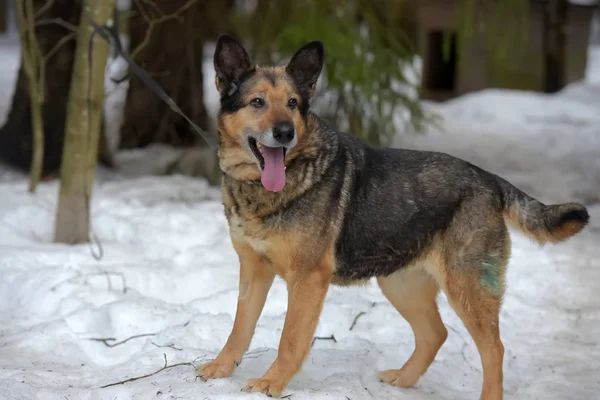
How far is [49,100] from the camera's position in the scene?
30.0ft

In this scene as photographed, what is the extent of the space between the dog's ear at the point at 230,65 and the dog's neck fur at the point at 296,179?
45 centimetres

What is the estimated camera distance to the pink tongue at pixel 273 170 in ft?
12.5

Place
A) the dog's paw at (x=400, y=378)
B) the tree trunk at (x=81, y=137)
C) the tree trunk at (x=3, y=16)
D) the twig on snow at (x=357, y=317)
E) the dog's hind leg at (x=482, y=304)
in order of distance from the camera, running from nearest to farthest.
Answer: the dog's hind leg at (x=482, y=304), the dog's paw at (x=400, y=378), the twig on snow at (x=357, y=317), the tree trunk at (x=81, y=137), the tree trunk at (x=3, y=16)

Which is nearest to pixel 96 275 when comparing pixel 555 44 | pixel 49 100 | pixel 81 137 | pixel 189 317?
pixel 189 317

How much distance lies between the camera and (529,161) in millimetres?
11211

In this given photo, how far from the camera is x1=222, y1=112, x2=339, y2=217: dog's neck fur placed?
4.00 metres

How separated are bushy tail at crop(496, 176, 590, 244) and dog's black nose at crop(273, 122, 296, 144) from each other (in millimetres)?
1341

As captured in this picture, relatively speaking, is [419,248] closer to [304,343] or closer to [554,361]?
[304,343]

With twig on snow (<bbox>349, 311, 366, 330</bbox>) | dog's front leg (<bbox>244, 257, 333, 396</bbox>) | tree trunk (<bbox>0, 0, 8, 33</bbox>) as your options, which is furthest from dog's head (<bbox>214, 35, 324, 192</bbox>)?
tree trunk (<bbox>0, 0, 8, 33</bbox>)

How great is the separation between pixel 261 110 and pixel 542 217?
1.67 m

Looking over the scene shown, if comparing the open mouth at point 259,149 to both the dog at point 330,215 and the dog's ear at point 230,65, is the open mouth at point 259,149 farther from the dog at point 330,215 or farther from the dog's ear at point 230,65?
the dog's ear at point 230,65

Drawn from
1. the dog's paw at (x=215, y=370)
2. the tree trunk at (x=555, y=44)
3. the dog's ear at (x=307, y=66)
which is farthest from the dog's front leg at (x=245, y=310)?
the tree trunk at (x=555, y=44)

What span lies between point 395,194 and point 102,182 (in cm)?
565

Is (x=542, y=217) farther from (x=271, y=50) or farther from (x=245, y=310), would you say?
(x=271, y=50)
